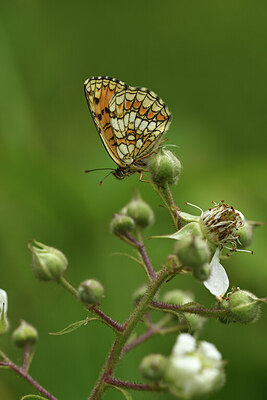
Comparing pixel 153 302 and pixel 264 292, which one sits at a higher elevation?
pixel 153 302

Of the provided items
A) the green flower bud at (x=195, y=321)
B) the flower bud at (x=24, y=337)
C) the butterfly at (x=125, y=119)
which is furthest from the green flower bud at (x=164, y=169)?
the flower bud at (x=24, y=337)

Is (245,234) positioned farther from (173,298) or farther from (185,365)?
(185,365)

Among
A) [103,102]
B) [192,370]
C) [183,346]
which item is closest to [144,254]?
[183,346]

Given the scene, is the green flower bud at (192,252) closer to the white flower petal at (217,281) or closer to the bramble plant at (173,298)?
the bramble plant at (173,298)

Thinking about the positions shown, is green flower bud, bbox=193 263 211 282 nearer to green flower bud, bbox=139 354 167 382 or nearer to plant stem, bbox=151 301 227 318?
plant stem, bbox=151 301 227 318

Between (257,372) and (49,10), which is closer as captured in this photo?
(257,372)

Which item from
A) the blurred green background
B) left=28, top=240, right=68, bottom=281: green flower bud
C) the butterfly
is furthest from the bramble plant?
the blurred green background

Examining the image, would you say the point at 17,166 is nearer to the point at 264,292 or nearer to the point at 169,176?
the point at 169,176

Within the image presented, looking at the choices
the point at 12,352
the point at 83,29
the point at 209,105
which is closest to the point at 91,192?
the point at 12,352
